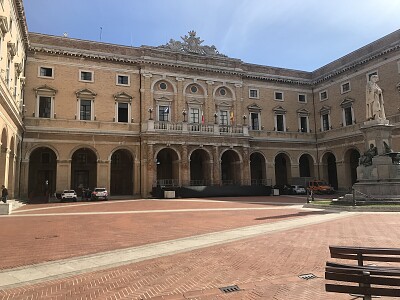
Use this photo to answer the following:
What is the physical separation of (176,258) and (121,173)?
106ft

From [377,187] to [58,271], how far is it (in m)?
18.3

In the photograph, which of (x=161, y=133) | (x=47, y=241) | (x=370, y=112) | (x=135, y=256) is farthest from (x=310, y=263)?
(x=161, y=133)

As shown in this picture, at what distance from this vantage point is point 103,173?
34.2 metres

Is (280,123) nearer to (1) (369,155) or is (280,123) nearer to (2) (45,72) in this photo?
(1) (369,155)

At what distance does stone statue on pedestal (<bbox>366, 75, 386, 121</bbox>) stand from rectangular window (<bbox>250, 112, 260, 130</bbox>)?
2115 centimetres

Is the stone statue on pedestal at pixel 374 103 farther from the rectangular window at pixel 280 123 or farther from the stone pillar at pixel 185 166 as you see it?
the rectangular window at pixel 280 123

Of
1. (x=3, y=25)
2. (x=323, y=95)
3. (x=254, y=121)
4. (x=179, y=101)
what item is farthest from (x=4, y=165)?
(x=323, y=95)

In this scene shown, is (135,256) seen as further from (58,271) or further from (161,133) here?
(161,133)

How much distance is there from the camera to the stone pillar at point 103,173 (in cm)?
3391

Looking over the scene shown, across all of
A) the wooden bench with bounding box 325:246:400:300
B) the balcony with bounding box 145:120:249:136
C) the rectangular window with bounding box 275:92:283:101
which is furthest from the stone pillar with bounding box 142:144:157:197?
the wooden bench with bounding box 325:246:400:300

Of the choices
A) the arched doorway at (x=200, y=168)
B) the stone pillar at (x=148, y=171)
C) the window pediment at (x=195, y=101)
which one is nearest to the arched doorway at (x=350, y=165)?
the arched doorway at (x=200, y=168)

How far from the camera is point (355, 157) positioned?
4050 centimetres

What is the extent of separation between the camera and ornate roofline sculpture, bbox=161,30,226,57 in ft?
131

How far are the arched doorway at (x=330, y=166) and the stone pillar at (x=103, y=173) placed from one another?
27831 millimetres
